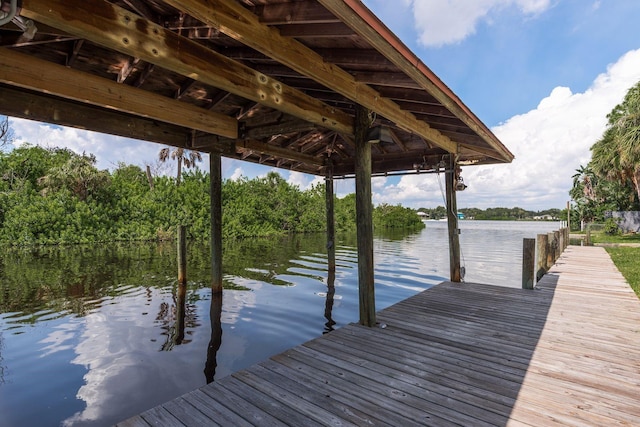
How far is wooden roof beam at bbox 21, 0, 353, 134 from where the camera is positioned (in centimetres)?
202

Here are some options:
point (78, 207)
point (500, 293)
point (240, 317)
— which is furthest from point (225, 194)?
point (500, 293)

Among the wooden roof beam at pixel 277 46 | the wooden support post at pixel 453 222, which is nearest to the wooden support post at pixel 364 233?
the wooden roof beam at pixel 277 46

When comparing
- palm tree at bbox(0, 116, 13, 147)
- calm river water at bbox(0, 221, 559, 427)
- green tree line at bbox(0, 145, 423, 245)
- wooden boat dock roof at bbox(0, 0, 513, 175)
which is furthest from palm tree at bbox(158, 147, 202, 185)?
wooden boat dock roof at bbox(0, 0, 513, 175)

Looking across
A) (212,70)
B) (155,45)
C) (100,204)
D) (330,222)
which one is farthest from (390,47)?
(100,204)

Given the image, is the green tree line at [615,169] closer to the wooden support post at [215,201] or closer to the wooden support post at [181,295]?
the wooden support post at [215,201]

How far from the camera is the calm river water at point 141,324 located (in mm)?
3855

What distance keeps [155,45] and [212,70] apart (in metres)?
0.55

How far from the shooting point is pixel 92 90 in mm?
3764

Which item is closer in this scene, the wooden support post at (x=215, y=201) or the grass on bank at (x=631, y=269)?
the wooden support post at (x=215, y=201)

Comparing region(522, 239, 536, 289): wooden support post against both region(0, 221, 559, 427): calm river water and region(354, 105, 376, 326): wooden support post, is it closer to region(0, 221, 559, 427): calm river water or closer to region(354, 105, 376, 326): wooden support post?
region(0, 221, 559, 427): calm river water

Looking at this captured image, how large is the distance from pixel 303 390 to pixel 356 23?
2.99 metres

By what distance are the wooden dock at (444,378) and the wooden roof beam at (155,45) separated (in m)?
2.72

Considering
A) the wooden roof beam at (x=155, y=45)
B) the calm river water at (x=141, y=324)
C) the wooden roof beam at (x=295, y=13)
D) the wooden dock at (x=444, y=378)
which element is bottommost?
the calm river water at (x=141, y=324)

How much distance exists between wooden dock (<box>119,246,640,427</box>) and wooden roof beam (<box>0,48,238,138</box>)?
11.0 feet
